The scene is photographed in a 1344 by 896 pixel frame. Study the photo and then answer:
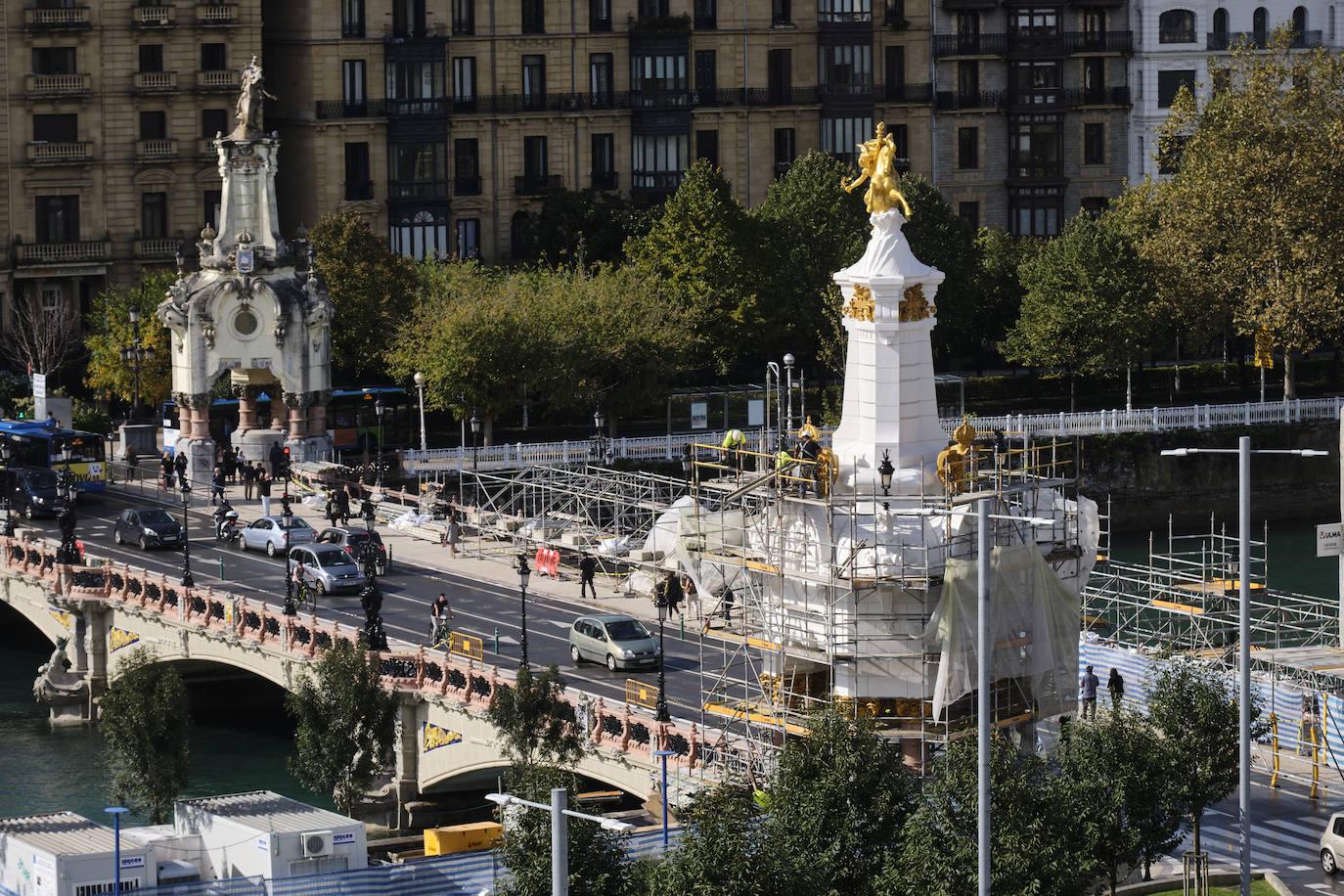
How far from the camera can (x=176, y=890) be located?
2677 inches

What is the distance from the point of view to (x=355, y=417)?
135 meters

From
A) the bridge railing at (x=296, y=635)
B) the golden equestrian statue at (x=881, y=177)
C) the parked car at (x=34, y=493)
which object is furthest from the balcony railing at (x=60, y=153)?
the golden equestrian statue at (x=881, y=177)

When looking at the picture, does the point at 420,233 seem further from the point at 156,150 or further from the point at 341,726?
the point at 341,726

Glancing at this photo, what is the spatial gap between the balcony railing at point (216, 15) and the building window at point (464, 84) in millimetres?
11057

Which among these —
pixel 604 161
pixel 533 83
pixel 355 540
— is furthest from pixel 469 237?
pixel 355 540

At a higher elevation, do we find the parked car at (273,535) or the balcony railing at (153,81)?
the balcony railing at (153,81)

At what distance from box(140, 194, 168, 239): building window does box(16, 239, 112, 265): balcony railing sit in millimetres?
2093

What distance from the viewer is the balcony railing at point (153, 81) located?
151750mm

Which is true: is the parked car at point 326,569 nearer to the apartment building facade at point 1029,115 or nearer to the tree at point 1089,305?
the tree at point 1089,305

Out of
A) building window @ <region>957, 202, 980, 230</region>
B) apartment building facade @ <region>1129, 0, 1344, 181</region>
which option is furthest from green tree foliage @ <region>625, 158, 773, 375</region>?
apartment building facade @ <region>1129, 0, 1344, 181</region>

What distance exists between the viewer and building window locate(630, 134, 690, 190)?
158 m

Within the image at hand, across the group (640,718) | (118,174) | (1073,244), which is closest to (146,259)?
(118,174)

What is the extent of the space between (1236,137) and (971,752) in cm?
7990

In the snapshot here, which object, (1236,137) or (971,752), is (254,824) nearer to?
(971,752)
